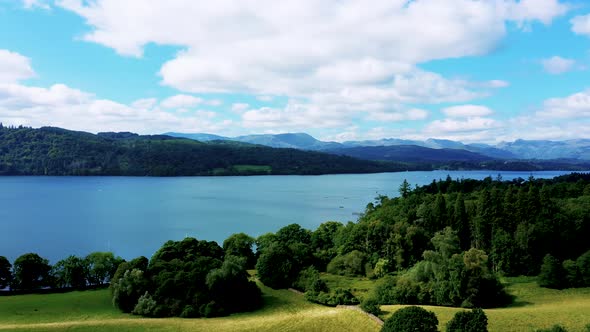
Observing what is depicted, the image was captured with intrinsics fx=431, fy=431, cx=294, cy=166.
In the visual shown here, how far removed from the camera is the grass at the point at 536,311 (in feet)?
72.7

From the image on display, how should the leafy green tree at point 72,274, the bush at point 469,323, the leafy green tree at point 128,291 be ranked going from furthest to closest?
the leafy green tree at point 72,274 → the leafy green tree at point 128,291 → the bush at point 469,323

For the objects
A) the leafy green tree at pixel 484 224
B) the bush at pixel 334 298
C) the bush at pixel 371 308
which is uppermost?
the leafy green tree at pixel 484 224

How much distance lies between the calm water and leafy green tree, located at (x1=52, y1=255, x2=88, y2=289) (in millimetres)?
17191

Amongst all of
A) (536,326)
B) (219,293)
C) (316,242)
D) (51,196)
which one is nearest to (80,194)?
(51,196)

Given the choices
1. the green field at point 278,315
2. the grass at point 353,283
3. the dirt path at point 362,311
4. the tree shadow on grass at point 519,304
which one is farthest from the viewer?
the grass at point 353,283

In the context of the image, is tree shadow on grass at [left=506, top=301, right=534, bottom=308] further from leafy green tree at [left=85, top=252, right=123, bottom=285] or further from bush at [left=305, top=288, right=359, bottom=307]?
leafy green tree at [left=85, top=252, right=123, bottom=285]

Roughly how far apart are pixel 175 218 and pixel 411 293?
62026 millimetres

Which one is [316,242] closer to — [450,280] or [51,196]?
[450,280]

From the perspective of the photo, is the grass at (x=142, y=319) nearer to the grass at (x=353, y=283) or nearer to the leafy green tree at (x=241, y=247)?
the grass at (x=353, y=283)

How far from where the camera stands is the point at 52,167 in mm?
186750

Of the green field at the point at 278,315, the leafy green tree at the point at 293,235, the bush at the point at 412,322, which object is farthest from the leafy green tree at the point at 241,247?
the bush at the point at 412,322

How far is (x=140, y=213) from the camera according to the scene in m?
90.8

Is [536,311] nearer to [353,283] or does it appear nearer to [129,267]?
[353,283]

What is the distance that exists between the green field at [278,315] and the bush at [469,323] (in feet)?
10.9
